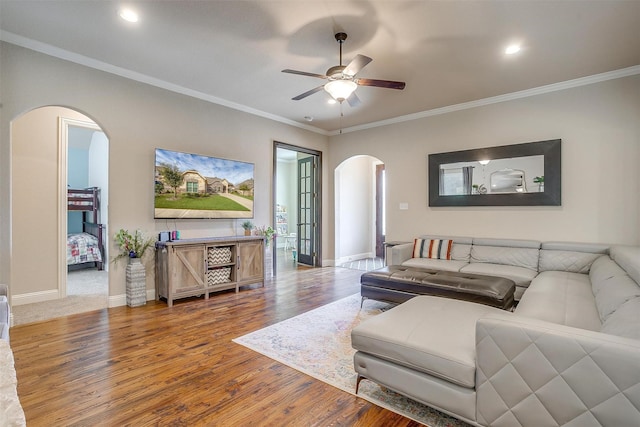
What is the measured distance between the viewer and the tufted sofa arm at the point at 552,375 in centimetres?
120

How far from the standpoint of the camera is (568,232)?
13.8 feet

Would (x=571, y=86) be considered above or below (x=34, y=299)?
above

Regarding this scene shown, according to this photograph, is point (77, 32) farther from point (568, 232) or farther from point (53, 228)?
point (568, 232)

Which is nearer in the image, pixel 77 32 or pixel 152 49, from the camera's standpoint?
pixel 77 32

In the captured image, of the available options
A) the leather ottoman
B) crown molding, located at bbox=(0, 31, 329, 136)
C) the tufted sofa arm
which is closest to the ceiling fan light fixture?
the leather ottoman

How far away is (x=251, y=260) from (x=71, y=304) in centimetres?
236

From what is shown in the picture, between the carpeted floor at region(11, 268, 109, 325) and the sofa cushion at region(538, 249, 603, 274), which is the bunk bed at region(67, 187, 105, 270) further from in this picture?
the sofa cushion at region(538, 249, 603, 274)

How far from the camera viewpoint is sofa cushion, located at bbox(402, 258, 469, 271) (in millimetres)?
4129

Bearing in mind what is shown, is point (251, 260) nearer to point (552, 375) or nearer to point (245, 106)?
point (245, 106)

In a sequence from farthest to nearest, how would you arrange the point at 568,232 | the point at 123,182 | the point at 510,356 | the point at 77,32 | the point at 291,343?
1. the point at 568,232
2. the point at 123,182
3. the point at 77,32
4. the point at 291,343
5. the point at 510,356

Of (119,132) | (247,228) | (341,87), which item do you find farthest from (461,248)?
(119,132)

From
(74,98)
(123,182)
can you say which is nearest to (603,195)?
(123,182)

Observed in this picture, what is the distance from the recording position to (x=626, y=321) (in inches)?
58.7

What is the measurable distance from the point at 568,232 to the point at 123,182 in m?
6.00
